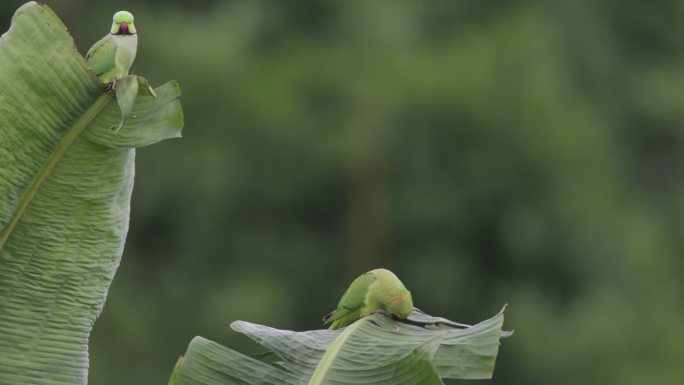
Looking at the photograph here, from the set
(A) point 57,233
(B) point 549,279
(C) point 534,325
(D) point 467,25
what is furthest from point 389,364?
(D) point 467,25

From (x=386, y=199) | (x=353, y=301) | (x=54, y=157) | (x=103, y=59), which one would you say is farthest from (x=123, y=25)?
(x=386, y=199)

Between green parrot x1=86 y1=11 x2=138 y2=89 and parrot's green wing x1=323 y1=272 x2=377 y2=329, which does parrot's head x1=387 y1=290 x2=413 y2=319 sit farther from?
green parrot x1=86 y1=11 x2=138 y2=89

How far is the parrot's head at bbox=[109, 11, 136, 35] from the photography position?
10.6ft

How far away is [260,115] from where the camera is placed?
18312 mm

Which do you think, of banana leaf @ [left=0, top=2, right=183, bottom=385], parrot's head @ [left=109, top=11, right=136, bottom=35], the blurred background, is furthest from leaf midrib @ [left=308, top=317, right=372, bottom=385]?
the blurred background

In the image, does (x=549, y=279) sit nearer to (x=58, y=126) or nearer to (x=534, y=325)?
(x=534, y=325)

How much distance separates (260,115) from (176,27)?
1678 mm

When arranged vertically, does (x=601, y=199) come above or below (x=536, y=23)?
below

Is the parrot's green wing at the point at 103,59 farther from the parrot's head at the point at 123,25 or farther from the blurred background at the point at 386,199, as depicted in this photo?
the blurred background at the point at 386,199

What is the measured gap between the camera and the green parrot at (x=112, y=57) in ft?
10.2

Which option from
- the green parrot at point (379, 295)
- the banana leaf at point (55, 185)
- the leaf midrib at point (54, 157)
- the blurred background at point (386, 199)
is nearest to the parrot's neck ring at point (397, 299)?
the green parrot at point (379, 295)

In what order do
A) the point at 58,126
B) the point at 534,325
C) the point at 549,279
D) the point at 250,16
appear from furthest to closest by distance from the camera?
1. the point at 250,16
2. the point at 549,279
3. the point at 534,325
4. the point at 58,126

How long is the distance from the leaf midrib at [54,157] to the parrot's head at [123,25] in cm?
18

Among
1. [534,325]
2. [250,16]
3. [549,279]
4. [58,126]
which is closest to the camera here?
[58,126]
